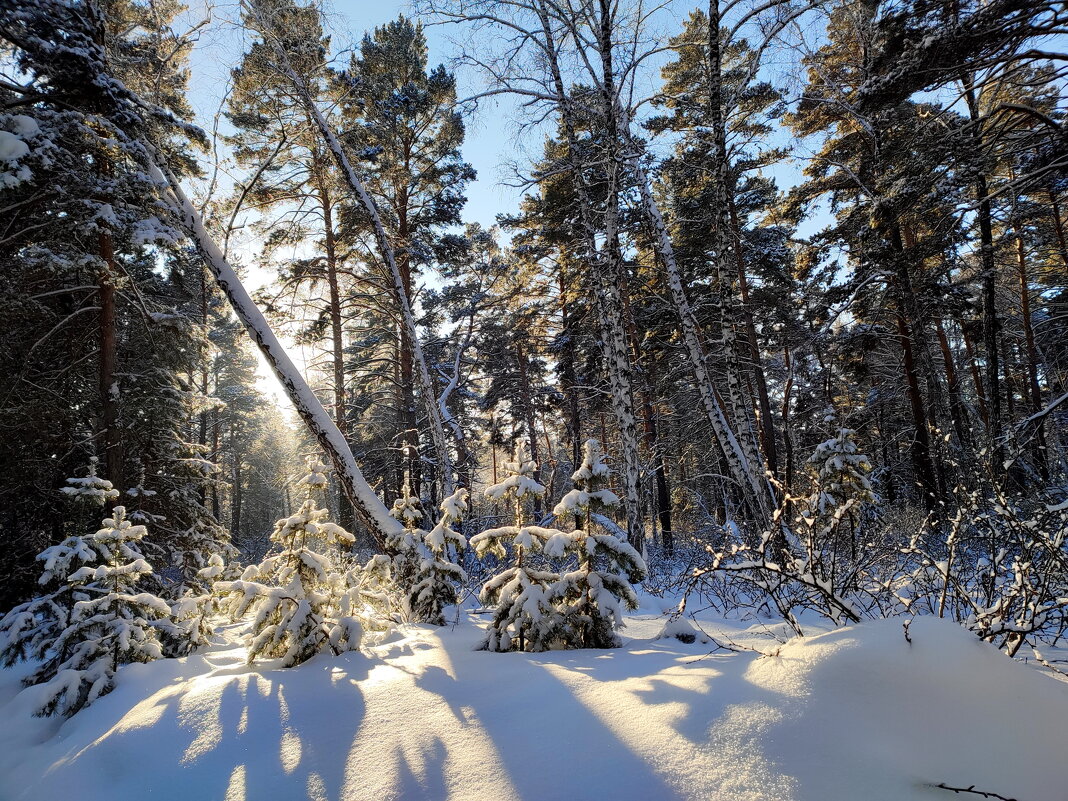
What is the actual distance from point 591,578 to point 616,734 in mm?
1710

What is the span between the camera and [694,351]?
293 inches

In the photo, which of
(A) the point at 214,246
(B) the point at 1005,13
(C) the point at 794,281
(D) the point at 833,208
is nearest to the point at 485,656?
(A) the point at 214,246

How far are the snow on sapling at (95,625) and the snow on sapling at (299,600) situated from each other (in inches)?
29.1

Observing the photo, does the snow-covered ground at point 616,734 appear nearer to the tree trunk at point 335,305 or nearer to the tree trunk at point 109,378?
the tree trunk at point 109,378

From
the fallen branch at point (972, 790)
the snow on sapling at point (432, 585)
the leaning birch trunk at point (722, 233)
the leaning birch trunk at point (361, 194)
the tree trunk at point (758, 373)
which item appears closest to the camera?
the fallen branch at point (972, 790)

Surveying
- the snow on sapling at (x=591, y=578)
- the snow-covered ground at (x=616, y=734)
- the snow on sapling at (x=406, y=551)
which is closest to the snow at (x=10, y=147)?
the snow on sapling at (x=406, y=551)

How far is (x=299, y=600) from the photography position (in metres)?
3.61

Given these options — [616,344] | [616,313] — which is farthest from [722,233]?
[616,344]

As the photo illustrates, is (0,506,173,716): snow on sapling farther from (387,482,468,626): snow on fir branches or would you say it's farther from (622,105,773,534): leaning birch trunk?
(622,105,773,534): leaning birch trunk

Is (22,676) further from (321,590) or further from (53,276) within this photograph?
(53,276)

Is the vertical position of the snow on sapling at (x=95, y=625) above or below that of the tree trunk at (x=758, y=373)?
below

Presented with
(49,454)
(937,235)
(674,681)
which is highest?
(937,235)

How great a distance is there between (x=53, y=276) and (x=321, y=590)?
7.68 meters

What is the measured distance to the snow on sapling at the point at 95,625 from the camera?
10.8 ft
